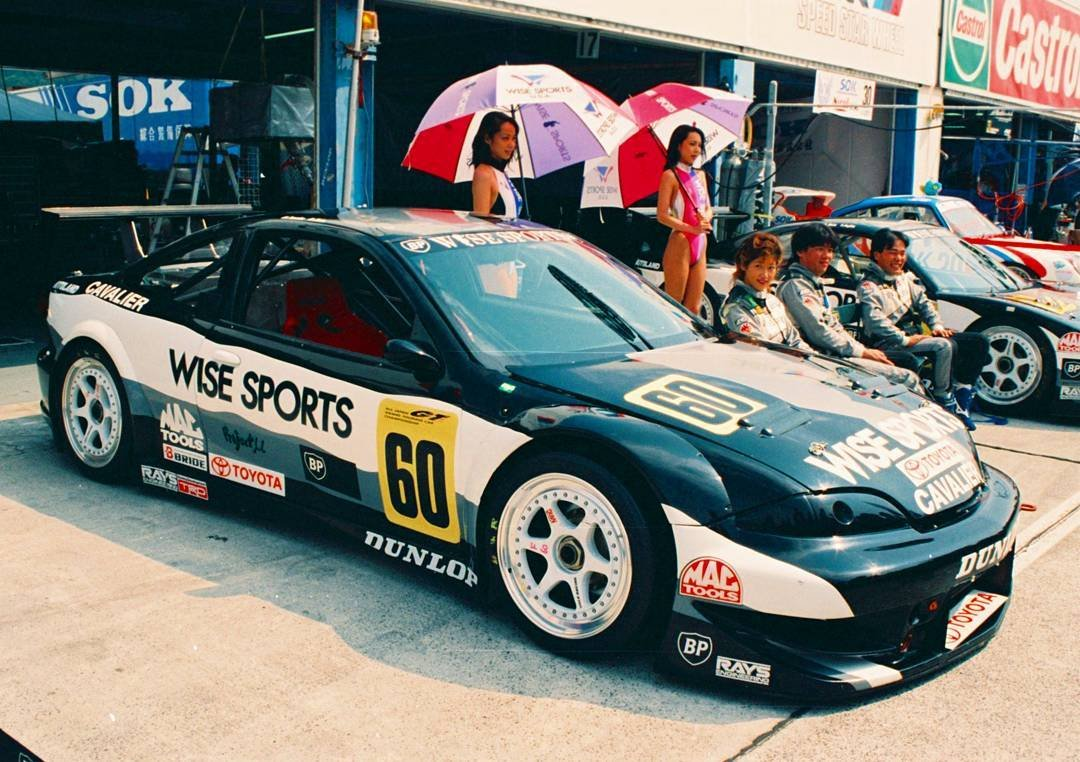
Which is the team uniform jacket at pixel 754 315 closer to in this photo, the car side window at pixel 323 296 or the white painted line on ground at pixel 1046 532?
the white painted line on ground at pixel 1046 532

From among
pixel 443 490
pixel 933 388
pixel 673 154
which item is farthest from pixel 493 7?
pixel 443 490

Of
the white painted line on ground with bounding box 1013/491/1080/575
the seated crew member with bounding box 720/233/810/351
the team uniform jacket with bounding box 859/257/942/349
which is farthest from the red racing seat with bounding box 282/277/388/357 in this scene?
the team uniform jacket with bounding box 859/257/942/349

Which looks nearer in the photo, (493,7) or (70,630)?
(70,630)

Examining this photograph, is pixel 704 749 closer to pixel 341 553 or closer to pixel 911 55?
pixel 341 553

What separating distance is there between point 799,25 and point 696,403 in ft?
38.4

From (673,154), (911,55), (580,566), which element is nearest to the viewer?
(580,566)

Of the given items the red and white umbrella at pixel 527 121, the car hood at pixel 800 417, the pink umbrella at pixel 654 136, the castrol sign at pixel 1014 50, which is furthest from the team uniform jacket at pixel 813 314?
the castrol sign at pixel 1014 50

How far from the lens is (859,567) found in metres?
3.14

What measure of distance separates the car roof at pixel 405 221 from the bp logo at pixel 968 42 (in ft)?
52.3

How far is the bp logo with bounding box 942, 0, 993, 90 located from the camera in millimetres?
18672

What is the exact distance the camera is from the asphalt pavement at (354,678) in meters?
3.06

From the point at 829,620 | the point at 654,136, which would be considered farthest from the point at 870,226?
the point at 829,620

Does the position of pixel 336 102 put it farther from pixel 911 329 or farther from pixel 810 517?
pixel 810 517

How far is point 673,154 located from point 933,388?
2682 millimetres
